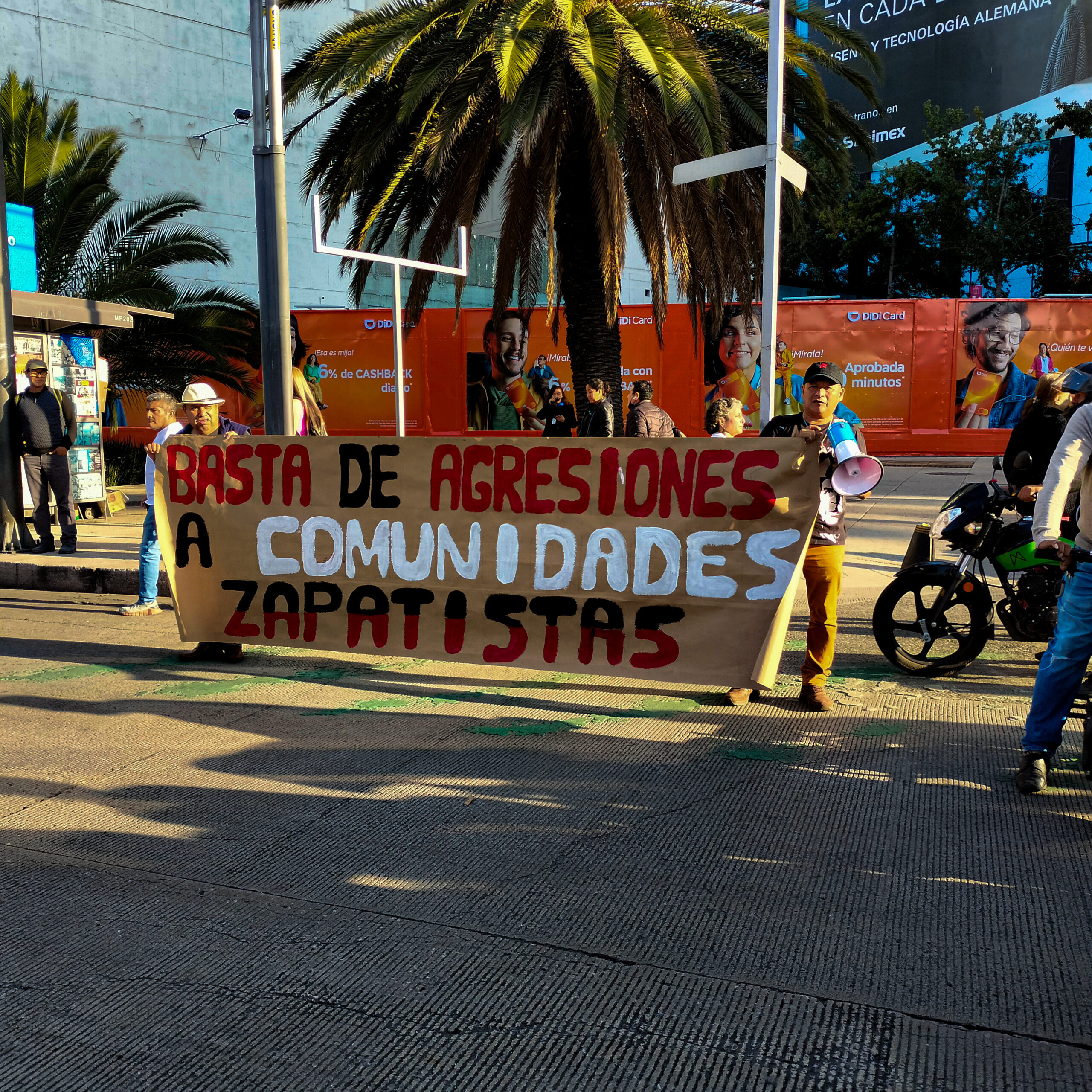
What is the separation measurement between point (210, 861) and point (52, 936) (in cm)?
64

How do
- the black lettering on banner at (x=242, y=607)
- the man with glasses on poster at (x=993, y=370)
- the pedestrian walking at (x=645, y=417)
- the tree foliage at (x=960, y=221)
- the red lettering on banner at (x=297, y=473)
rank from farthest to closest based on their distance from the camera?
1. the tree foliage at (x=960, y=221)
2. the man with glasses on poster at (x=993, y=370)
3. the pedestrian walking at (x=645, y=417)
4. the black lettering on banner at (x=242, y=607)
5. the red lettering on banner at (x=297, y=473)

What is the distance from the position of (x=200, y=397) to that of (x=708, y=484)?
342cm

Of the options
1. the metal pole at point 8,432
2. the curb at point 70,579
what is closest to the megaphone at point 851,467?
the curb at point 70,579

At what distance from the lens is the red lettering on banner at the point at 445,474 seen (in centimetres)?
609

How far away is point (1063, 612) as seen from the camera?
437cm

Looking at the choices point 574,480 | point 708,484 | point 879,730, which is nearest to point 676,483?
point 708,484

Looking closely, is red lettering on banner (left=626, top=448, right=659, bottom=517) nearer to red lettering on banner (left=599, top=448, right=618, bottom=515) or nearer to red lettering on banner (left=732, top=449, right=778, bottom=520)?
red lettering on banner (left=599, top=448, right=618, bottom=515)

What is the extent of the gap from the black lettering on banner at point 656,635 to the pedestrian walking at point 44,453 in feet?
24.5

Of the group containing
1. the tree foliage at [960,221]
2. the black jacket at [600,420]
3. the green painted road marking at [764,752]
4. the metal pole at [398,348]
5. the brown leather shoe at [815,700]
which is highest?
the tree foliage at [960,221]

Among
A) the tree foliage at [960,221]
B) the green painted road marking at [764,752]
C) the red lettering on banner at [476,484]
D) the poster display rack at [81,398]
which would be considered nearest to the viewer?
the green painted road marking at [764,752]

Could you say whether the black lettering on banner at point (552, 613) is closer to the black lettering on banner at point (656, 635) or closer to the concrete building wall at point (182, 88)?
the black lettering on banner at point (656, 635)

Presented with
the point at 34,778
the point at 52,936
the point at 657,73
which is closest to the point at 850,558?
the point at 657,73

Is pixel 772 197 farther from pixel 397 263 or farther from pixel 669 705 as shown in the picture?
pixel 669 705

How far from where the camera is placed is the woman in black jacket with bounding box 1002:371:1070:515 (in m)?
6.63
